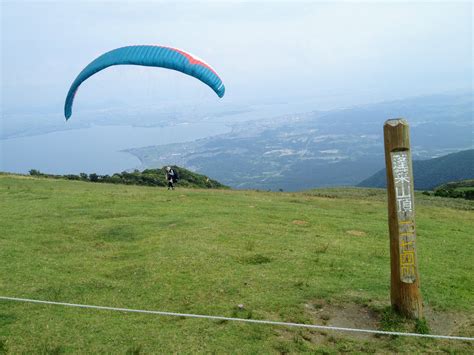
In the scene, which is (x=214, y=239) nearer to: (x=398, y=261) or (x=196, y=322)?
(x=196, y=322)

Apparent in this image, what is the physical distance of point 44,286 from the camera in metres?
10.8

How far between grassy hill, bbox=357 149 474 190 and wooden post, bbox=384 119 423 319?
121 metres

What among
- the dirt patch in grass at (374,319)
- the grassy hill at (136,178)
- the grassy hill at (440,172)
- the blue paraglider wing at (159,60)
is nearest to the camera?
the dirt patch in grass at (374,319)

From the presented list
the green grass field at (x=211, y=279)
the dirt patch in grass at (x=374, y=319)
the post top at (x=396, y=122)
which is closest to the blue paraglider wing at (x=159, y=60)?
the green grass field at (x=211, y=279)

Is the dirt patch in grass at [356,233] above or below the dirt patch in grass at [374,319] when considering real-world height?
above

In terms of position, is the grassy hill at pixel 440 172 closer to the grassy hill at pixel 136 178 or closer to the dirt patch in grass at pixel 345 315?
the grassy hill at pixel 136 178

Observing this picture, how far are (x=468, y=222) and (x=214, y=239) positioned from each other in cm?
1724

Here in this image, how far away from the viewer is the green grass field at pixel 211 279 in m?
8.26

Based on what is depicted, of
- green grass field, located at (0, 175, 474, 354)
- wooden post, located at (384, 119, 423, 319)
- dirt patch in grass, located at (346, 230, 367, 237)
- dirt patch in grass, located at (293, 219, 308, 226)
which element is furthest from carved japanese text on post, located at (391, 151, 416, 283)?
dirt patch in grass, located at (293, 219, 308, 226)

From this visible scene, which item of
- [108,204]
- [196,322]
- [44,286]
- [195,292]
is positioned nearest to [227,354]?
[196,322]

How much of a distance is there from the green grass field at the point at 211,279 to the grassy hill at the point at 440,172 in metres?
115

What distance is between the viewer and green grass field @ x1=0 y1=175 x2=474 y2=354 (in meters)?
8.26

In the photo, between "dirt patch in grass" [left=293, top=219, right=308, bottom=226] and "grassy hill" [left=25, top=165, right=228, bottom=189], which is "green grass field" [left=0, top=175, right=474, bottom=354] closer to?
"dirt patch in grass" [left=293, top=219, right=308, bottom=226]

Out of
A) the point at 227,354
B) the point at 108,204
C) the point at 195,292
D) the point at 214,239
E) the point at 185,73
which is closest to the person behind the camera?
the point at 227,354
